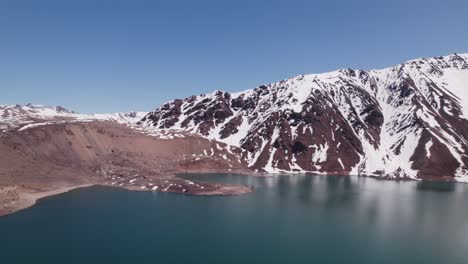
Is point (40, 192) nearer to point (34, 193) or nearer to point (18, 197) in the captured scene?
point (34, 193)

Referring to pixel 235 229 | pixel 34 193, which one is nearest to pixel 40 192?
pixel 34 193

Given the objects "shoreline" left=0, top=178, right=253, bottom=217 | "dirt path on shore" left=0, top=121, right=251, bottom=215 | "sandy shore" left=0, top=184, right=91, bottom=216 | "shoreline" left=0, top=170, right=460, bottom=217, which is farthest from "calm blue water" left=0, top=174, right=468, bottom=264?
"dirt path on shore" left=0, top=121, right=251, bottom=215

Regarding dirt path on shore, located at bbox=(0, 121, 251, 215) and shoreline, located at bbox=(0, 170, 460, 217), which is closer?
shoreline, located at bbox=(0, 170, 460, 217)

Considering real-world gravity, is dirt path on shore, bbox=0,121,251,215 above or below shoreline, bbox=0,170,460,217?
above

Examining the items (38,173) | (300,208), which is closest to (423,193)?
(300,208)

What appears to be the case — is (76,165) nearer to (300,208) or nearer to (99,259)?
(300,208)

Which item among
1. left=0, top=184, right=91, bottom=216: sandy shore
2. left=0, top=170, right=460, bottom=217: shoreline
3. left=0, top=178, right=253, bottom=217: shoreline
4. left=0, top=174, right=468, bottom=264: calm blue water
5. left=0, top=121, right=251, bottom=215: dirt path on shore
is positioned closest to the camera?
left=0, top=174, right=468, bottom=264: calm blue water

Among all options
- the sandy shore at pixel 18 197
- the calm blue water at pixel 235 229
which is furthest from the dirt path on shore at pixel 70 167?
the calm blue water at pixel 235 229

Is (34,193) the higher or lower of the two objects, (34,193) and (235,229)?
the higher

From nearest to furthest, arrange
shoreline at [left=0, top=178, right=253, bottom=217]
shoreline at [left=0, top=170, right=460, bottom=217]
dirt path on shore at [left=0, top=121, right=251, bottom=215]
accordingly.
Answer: shoreline at [left=0, top=178, right=253, bottom=217] → shoreline at [left=0, top=170, right=460, bottom=217] → dirt path on shore at [left=0, top=121, right=251, bottom=215]

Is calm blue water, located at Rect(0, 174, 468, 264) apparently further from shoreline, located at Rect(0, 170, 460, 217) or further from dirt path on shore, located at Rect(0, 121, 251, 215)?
dirt path on shore, located at Rect(0, 121, 251, 215)
